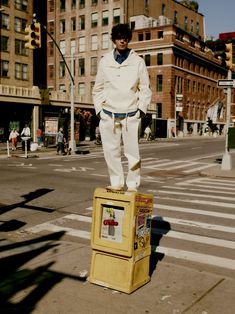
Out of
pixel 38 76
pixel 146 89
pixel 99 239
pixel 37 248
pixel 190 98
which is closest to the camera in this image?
pixel 99 239

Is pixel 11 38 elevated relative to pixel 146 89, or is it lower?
elevated

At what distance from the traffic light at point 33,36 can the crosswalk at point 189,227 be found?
1067cm

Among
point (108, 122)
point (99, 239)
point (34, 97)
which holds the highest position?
point (34, 97)

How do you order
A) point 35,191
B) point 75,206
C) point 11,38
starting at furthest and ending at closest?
point 11,38 → point 35,191 → point 75,206

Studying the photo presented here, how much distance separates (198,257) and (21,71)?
53.0 metres

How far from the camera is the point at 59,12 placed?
2972 inches

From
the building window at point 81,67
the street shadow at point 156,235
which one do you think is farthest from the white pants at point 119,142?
the building window at point 81,67

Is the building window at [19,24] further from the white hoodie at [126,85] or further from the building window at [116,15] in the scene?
the white hoodie at [126,85]

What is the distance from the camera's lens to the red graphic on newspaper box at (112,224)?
4.50 meters

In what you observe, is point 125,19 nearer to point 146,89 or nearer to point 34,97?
point 34,97

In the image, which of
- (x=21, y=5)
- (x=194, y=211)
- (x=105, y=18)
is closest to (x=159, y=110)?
(x=105, y=18)

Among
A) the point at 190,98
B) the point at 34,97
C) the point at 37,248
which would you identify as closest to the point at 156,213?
the point at 37,248

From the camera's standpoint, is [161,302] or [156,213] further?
[156,213]

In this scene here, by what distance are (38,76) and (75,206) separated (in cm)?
5919
